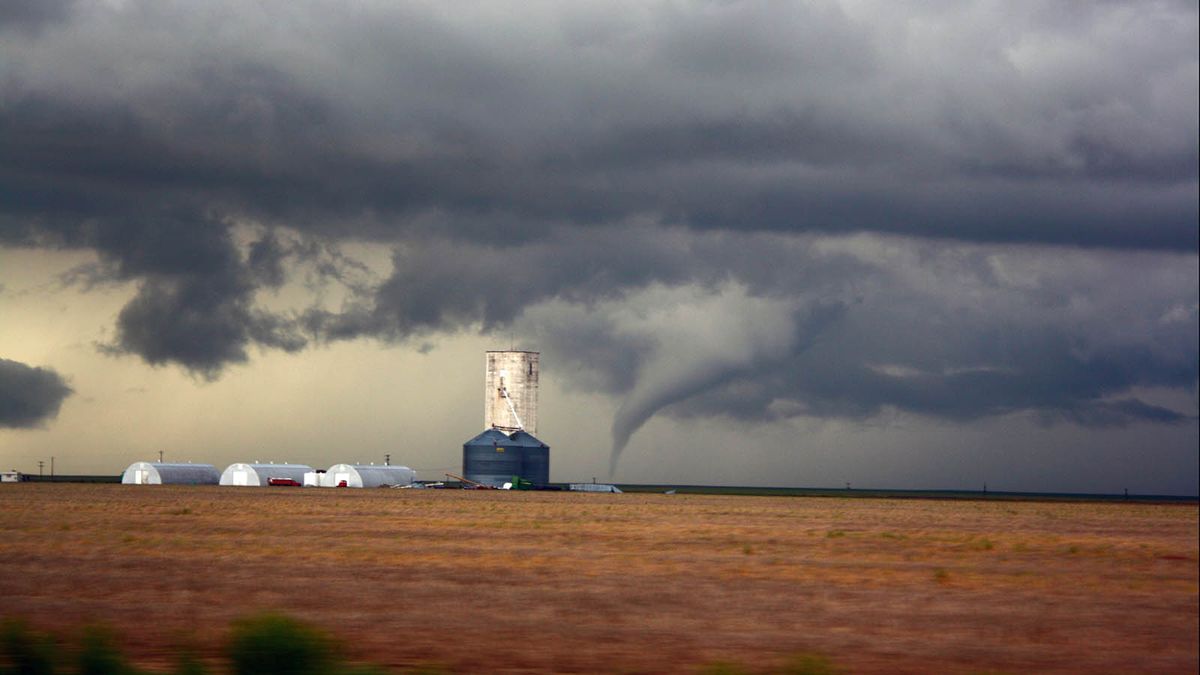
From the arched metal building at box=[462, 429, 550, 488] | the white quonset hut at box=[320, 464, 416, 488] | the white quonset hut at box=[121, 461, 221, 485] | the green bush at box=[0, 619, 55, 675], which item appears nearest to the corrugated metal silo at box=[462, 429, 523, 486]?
the arched metal building at box=[462, 429, 550, 488]

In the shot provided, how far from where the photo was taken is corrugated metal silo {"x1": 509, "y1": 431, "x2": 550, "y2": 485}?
518ft

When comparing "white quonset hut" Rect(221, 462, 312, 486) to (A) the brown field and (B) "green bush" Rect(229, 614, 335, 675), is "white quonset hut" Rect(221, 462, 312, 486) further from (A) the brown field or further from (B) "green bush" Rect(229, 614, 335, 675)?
(B) "green bush" Rect(229, 614, 335, 675)

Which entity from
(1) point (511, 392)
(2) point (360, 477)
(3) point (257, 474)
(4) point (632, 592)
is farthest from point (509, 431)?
(4) point (632, 592)

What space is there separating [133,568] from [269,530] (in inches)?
753

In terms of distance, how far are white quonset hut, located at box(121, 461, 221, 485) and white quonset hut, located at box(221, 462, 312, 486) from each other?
4.34 m

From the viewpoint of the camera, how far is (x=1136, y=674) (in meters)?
21.4

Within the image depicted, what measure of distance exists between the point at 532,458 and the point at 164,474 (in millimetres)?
48160

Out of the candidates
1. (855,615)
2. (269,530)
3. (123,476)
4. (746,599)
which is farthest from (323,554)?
(123,476)

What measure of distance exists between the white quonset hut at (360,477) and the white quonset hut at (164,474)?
59.1 ft

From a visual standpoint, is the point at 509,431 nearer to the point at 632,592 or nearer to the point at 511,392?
the point at 511,392

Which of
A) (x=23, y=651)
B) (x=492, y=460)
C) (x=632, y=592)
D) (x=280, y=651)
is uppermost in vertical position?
(x=492, y=460)

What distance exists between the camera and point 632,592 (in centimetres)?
3259

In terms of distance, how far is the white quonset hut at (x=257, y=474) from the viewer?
161250 mm

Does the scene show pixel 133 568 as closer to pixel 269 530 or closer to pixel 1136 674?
pixel 269 530
